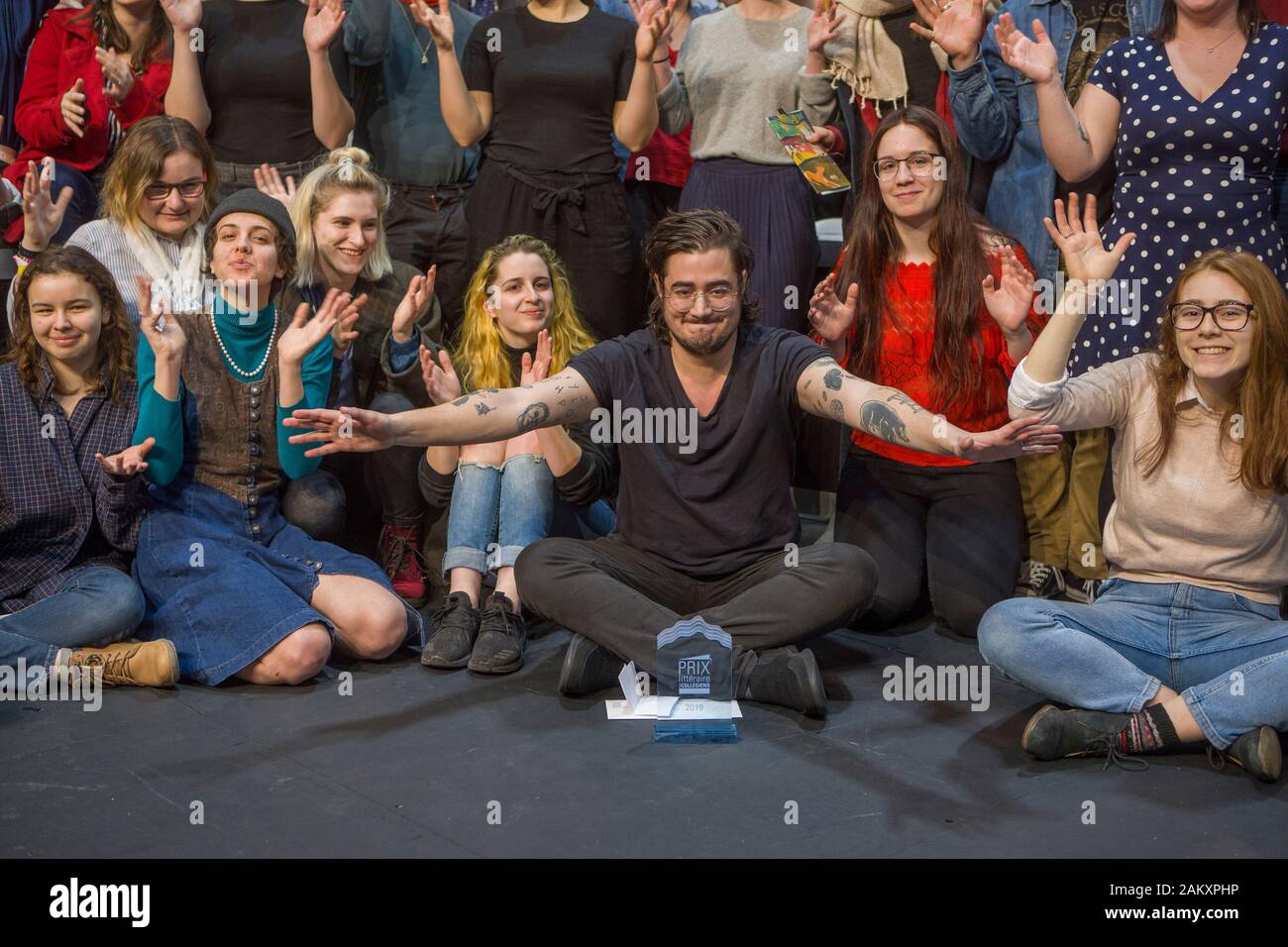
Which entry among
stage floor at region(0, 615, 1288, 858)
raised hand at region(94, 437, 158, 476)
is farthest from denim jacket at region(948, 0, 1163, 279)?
raised hand at region(94, 437, 158, 476)

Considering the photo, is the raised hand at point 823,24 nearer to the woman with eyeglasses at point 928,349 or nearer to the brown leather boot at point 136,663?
the woman with eyeglasses at point 928,349

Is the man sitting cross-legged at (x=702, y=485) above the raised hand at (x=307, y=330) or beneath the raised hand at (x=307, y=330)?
beneath

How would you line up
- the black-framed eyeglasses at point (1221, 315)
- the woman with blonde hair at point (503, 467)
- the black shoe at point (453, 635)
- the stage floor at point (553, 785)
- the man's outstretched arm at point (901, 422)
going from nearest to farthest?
the stage floor at point (553, 785)
the man's outstretched arm at point (901, 422)
the black-framed eyeglasses at point (1221, 315)
the black shoe at point (453, 635)
the woman with blonde hair at point (503, 467)

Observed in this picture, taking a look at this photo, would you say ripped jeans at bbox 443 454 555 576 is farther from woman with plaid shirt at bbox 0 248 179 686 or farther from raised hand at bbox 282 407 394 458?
raised hand at bbox 282 407 394 458

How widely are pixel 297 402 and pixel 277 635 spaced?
0.65m

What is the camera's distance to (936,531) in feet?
13.8

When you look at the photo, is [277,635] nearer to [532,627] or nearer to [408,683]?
[408,683]

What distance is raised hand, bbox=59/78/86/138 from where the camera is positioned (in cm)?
450

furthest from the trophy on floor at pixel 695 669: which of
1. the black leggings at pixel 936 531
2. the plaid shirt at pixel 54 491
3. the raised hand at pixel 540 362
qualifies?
the plaid shirt at pixel 54 491

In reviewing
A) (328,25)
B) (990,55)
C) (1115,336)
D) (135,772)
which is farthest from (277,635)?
(990,55)

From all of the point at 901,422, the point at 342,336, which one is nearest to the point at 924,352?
the point at 901,422

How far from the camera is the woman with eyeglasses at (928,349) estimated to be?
4.09m

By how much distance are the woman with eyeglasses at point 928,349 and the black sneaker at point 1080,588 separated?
199mm

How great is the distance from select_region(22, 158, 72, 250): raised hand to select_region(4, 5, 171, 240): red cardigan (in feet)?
1.30
